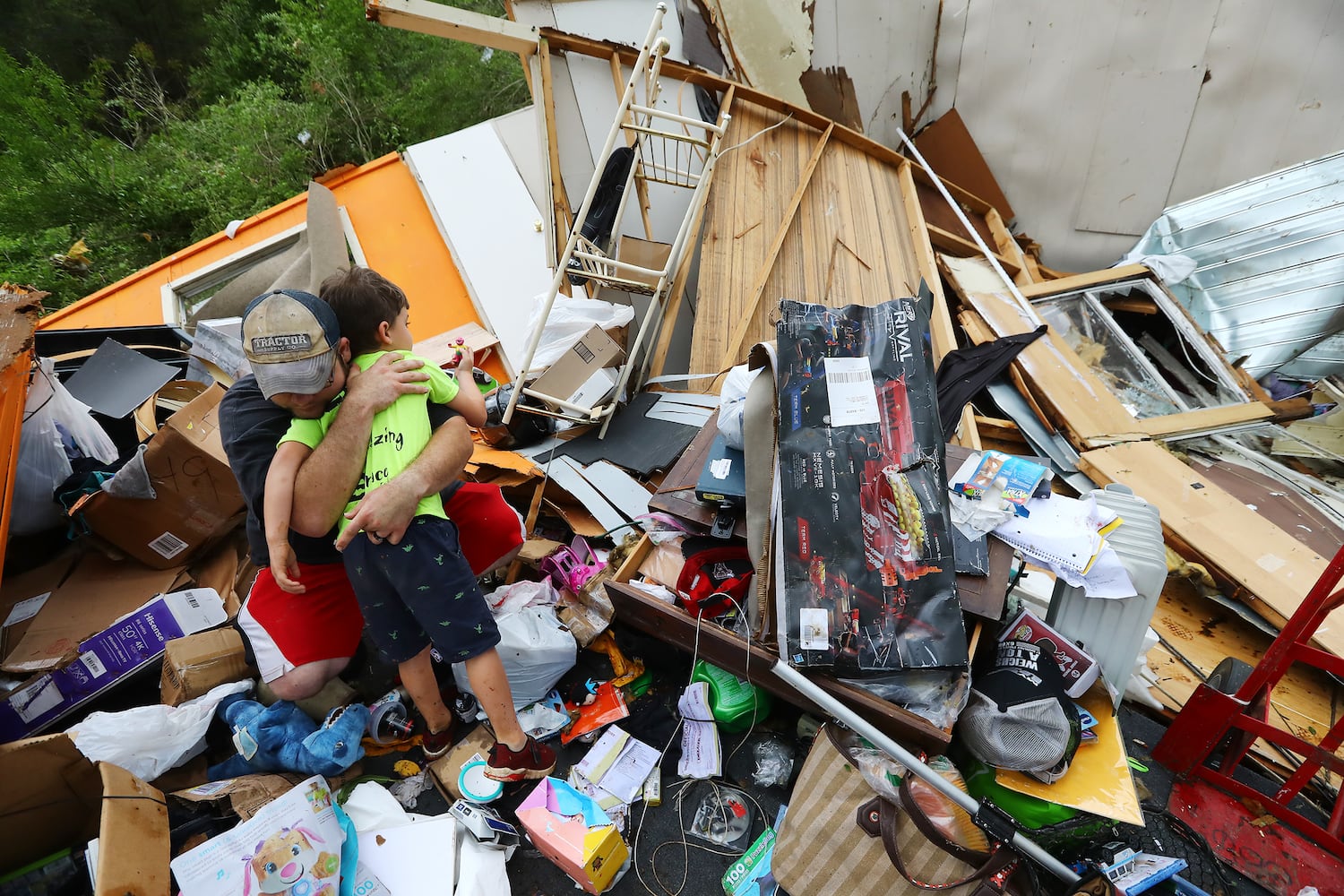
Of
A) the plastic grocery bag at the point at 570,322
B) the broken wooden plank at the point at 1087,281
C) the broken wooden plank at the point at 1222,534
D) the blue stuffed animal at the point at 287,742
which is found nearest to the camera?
the blue stuffed animal at the point at 287,742

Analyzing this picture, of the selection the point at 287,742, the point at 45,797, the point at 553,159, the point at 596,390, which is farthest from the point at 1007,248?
the point at 45,797

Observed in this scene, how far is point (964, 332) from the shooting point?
15.1 ft

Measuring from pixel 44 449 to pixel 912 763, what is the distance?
3640 millimetres

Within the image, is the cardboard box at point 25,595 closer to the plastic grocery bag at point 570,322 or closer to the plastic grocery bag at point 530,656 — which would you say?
the plastic grocery bag at point 530,656

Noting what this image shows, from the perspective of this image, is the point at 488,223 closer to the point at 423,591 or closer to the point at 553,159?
the point at 553,159

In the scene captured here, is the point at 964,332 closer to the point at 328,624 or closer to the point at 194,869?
the point at 328,624

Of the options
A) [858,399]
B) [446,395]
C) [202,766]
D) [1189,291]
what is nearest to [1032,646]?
[858,399]

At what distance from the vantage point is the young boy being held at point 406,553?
6.06ft

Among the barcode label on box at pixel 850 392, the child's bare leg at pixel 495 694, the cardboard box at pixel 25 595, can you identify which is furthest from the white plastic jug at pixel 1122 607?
the cardboard box at pixel 25 595

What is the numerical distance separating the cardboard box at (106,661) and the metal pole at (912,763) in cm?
238

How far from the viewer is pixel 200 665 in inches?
91.9

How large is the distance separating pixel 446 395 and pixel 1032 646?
2039 mm

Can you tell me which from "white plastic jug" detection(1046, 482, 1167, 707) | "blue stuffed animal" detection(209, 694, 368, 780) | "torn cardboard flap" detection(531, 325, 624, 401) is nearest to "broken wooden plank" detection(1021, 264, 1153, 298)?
"white plastic jug" detection(1046, 482, 1167, 707)

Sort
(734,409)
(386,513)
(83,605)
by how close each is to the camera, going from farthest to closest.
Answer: (83,605), (734,409), (386,513)
